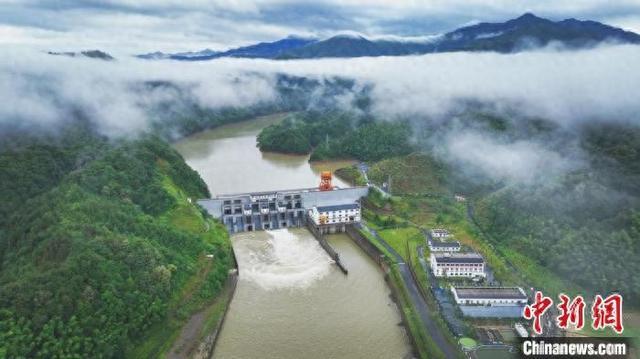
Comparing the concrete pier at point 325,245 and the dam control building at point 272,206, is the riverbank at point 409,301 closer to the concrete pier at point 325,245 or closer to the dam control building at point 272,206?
the concrete pier at point 325,245

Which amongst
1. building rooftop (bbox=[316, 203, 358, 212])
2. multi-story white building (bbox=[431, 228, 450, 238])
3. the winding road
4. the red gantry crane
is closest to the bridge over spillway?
the red gantry crane

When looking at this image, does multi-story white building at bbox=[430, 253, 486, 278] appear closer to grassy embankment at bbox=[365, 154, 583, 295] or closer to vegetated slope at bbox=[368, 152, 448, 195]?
grassy embankment at bbox=[365, 154, 583, 295]

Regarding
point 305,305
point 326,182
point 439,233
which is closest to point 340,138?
point 326,182

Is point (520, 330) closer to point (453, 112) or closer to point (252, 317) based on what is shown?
point (252, 317)

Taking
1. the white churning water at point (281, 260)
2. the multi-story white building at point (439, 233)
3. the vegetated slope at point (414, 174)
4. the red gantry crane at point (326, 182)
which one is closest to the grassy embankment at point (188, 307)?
the white churning water at point (281, 260)

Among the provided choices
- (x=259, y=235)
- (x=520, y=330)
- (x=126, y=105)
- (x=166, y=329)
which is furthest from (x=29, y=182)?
(x=126, y=105)

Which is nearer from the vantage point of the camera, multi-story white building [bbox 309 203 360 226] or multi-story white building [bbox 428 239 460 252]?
multi-story white building [bbox 428 239 460 252]
